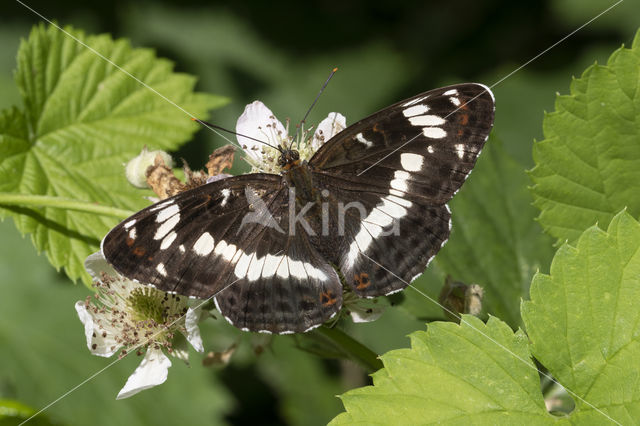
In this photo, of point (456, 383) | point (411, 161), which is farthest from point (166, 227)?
point (456, 383)

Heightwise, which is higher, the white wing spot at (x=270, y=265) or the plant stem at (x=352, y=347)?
the white wing spot at (x=270, y=265)

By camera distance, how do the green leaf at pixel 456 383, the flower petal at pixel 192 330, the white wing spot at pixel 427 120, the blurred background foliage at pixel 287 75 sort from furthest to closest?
1. the blurred background foliage at pixel 287 75
2. the white wing spot at pixel 427 120
3. the flower petal at pixel 192 330
4. the green leaf at pixel 456 383

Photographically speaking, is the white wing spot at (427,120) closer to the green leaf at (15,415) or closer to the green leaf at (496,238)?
the green leaf at (496,238)

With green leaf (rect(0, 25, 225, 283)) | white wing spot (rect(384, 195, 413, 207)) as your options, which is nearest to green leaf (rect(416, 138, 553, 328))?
white wing spot (rect(384, 195, 413, 207))

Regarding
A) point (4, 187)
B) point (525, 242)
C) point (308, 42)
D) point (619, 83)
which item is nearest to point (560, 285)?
point (619, 83)

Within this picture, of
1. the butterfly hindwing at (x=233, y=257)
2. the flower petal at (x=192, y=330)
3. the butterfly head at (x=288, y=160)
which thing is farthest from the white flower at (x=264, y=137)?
the flower petal at (x=192, y=330)

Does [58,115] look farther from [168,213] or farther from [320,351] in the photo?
[320,351]
